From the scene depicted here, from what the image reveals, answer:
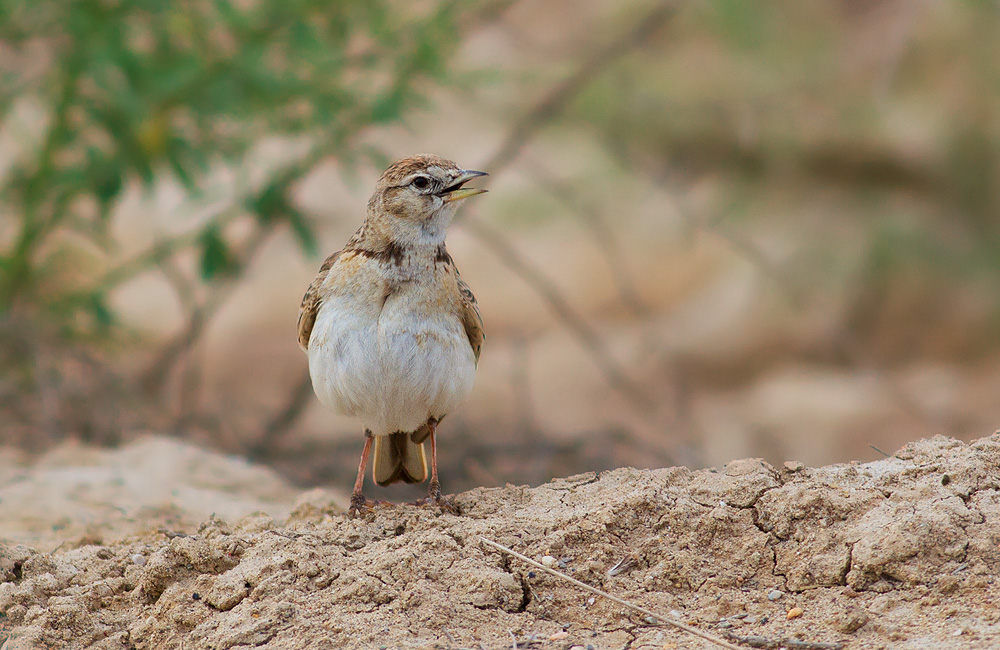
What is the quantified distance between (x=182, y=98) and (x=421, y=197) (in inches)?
114

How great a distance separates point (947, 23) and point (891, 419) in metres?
4.85

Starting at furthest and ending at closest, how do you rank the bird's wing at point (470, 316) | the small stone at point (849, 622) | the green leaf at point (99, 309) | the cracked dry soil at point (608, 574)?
1. the green leaf at point (99, 309)
2. the bird's wing at point (470, 316)
3. the cracked dry soil at point (608, 574)
4. the small stone at point (849, 622)

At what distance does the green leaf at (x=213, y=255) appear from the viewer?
761 centimetres

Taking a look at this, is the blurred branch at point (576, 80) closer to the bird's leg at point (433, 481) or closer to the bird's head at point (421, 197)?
the bird's head at point (421, 197)

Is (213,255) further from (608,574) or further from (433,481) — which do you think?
(608,574)

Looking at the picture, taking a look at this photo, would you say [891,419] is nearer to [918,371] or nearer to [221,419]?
[918,371]

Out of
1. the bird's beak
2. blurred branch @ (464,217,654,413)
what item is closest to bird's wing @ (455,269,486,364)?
the bird's beak

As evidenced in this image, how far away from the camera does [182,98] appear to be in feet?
22.6

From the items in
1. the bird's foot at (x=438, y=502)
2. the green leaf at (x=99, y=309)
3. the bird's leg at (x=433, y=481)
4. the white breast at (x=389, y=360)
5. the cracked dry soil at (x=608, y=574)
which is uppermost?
the green leaf at (x=99, y=309)

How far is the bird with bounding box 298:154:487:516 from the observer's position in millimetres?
4488

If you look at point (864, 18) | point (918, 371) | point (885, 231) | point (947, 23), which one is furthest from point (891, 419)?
point (864, 18)

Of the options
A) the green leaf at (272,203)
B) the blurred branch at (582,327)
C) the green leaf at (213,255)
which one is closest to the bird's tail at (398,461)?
the green leaf at (213,255)

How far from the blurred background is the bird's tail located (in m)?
1.71

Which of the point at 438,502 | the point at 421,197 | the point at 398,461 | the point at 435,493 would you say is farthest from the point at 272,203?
the point at 438,502
